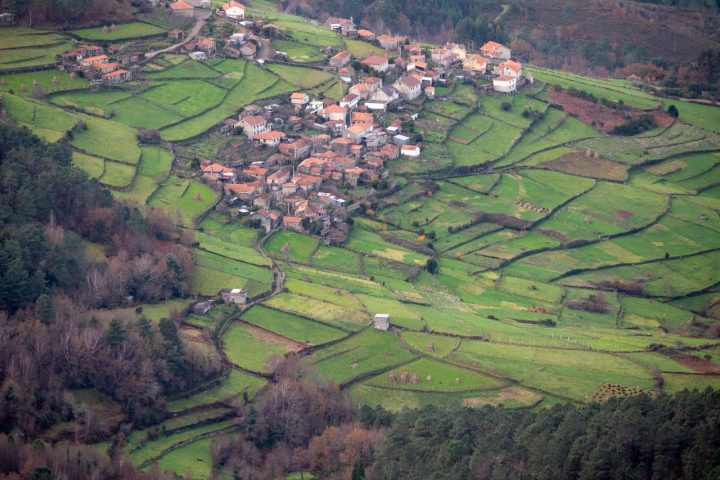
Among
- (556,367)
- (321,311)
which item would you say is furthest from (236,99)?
(556,367)

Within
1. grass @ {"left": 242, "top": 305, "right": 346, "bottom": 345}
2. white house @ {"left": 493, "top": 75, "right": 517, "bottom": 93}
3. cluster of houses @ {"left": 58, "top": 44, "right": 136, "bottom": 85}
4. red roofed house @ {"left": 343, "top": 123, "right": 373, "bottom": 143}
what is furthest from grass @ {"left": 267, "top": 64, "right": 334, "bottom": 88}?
grass @ {"left": 242, "top": 305, "right": 346, "bottom": 345}

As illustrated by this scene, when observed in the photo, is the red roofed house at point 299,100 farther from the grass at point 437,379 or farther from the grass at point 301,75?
the grass at point 437,379

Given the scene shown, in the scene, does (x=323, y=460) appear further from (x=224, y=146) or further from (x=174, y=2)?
(x=174, y=2)

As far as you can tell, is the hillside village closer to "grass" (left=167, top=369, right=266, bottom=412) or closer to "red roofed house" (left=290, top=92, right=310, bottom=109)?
"red roofed house" (left=290, top=92, right=310, bottom=109)

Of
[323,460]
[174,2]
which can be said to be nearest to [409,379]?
[323,460]

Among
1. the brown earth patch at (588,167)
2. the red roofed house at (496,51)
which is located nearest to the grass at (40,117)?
the brown earth patch at (588,167)

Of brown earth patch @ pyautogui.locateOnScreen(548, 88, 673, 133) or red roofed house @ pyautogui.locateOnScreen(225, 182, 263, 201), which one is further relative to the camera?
brown earth patch @ pyautogui.locateOnScreen(548, 88, 673, 133)

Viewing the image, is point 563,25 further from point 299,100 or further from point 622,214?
point 622,214
